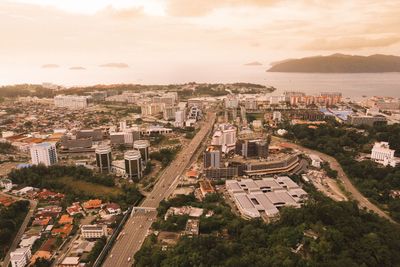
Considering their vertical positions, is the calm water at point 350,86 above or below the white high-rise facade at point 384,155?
above

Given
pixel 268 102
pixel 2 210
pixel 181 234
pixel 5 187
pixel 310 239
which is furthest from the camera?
pixel 268 102

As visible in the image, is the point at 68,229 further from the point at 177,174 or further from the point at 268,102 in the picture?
the point at 268,102

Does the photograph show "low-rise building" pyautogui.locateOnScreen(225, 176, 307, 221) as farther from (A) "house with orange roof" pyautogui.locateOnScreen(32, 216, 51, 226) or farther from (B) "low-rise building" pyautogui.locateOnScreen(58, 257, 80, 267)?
(A) "house with orange roof" pyautogui.locateOnScreen(32, 216, 51, 226)

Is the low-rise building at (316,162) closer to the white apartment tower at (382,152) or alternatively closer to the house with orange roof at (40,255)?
the white apartment tower at (382,152)

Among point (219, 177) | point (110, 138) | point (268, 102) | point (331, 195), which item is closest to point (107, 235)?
point (219, 177)

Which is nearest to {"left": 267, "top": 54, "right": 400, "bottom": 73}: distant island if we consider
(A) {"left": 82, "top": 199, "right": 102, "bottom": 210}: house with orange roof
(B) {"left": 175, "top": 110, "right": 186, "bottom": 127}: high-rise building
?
(B) {"left": 175, "top": 110, "right": 186, "bottom": 127}: high-rise building

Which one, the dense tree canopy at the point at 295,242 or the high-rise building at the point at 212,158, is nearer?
the dense tree canopy at the point at 295,242

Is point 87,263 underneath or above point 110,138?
underneath

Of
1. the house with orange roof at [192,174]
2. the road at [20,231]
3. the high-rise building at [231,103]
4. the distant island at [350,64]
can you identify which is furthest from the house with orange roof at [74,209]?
the distant island at [350,64]
